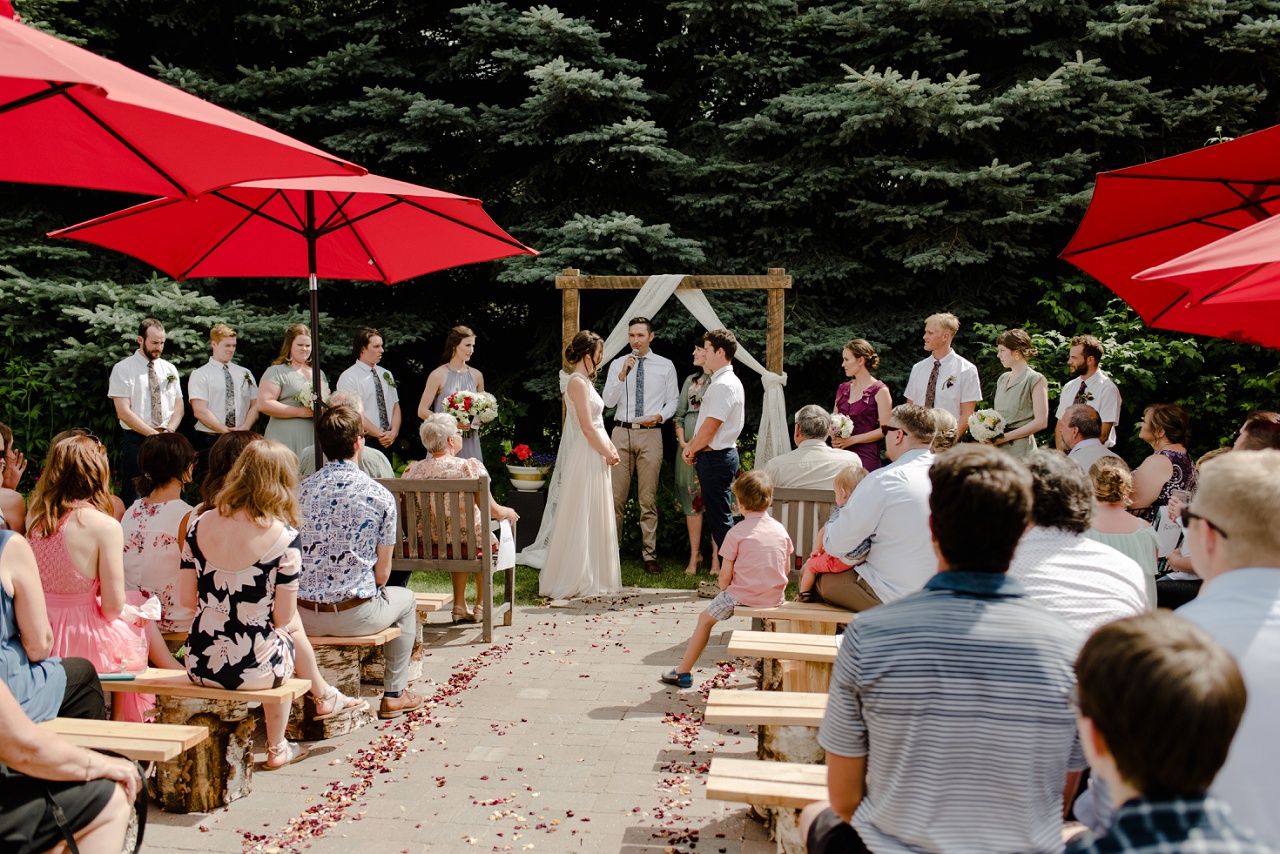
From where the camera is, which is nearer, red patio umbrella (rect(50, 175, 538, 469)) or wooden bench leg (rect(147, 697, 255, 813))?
wooden bench leg (rect(147, 697, 255, 813))

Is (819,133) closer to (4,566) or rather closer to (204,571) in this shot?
(204,571)

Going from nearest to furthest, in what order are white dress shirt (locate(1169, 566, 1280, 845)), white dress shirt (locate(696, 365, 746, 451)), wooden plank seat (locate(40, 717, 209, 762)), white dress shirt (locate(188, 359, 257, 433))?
white dress shirt (locate(1169, 566, 1280, 845)) < wooden plank seat (locate(40, 717, 209, 762)) < white dress shirt (locate(696, 365, 746, 451)) < white dress shirt (locate(188, 359, 257, 433))

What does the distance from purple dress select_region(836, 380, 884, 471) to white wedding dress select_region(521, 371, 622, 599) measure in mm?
2157

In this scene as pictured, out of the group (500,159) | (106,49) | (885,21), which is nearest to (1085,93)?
(885,21)

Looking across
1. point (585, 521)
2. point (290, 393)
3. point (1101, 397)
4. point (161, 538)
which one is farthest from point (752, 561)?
point (290, 393)

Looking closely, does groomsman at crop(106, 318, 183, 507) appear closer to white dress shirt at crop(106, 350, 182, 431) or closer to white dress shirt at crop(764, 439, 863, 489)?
white dress shirt at crop(106, 350, 182, 431)

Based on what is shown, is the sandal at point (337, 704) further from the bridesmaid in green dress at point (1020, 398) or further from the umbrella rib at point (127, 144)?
the bridesmaid in green dress at point (1020, 398)

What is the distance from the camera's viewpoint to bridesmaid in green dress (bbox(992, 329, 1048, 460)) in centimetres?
784

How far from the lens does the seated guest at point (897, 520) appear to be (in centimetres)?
425

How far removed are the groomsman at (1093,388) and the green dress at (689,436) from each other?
9.96 ft

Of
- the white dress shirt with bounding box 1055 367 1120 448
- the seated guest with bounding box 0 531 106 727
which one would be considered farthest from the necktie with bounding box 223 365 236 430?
the white dress shirt with bounding box 1055 367 1120 448

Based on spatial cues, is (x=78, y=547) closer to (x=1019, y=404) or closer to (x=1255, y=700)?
(x=1255, y=700)

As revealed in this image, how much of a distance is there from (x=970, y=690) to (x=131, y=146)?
3.82 meters

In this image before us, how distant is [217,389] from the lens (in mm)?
8586
